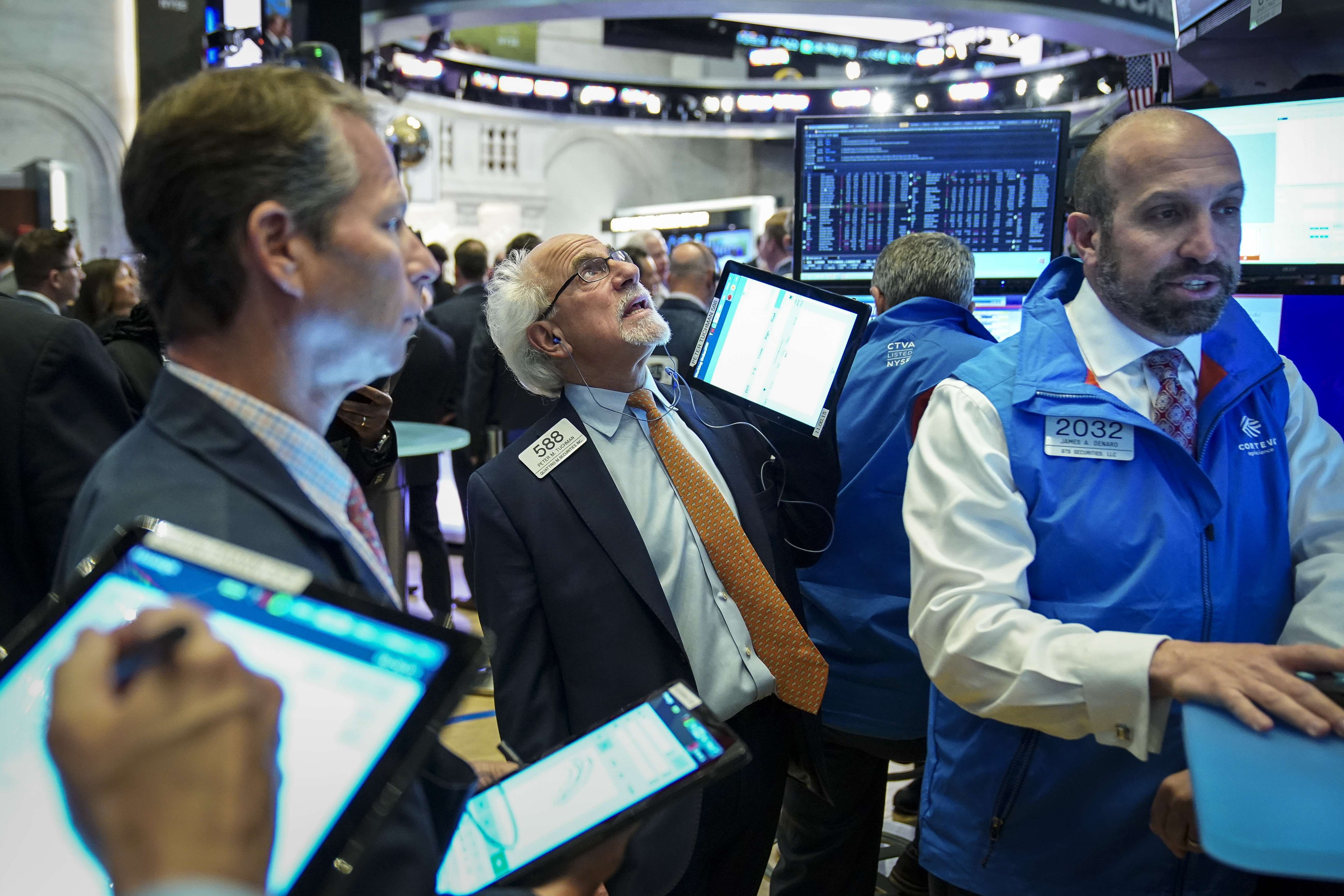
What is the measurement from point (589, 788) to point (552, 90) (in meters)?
16.6

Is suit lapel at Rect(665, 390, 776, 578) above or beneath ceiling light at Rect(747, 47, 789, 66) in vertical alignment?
beneath

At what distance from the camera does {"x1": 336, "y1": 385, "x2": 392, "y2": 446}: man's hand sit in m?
2.36

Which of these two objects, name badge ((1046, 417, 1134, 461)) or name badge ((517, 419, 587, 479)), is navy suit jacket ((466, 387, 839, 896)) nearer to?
name badge ((517, 419, 587, 479))

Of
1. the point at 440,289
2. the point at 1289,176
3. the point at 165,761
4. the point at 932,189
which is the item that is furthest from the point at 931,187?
the point at 440,289

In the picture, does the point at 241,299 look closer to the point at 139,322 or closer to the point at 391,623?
the point at 391,623

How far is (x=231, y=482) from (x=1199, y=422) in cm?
135

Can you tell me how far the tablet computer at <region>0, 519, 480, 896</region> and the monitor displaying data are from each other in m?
1.94

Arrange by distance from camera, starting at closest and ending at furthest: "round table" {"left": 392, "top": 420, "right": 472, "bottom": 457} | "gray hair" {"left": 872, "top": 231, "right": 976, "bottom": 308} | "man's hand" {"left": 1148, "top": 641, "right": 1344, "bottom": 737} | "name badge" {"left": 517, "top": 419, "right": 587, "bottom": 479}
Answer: "man's hand" {"left": 1148, "top": 641, "right": 1344, "bottom": 737}, "name badge" {"left": 517, "top": 419, "right": 587, "bottom": 479}, "gray hair" {"left": 872, "top": 231, "right": 976, "bottom": 308}, "round table" {"left": 392, "top": 420, "right": 472, "bottom": 457}

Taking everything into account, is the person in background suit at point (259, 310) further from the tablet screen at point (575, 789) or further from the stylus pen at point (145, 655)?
the stylus pen at point (145, 655)

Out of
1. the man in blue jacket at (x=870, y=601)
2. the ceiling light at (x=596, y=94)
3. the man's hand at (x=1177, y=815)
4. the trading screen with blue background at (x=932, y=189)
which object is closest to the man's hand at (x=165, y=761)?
the man's hand at (x=1177, y=815)

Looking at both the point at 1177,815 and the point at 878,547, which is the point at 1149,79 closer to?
the point at 878,547

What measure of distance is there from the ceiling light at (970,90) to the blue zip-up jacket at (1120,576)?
15634 mm

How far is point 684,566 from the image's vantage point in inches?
77.2

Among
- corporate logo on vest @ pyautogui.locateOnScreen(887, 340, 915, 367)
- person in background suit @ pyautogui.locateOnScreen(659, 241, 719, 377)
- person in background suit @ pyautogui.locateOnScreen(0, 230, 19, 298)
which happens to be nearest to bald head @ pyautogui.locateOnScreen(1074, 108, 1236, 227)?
corporate logo on vest @ pyautogui.locateOnScreen(887, 340, 915, 367)
